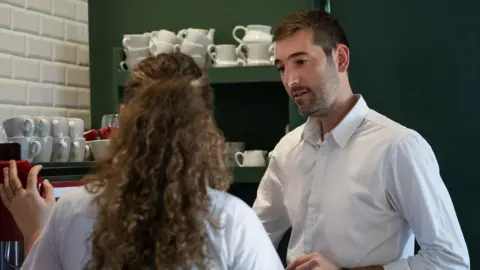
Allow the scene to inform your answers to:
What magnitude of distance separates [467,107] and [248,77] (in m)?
0.79

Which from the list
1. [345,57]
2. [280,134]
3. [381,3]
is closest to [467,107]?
[381,3]

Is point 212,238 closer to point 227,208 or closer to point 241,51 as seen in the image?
point 227,208

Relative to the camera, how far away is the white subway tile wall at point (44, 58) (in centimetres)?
266

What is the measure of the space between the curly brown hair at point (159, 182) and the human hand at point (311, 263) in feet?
1.61

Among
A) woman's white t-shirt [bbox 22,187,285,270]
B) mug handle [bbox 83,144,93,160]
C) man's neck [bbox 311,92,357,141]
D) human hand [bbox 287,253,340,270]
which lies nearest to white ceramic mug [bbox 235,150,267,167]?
mug handle [bbox 83,144,93,160]

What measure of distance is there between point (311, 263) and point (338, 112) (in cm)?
42

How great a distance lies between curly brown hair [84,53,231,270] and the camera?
4.16 feet

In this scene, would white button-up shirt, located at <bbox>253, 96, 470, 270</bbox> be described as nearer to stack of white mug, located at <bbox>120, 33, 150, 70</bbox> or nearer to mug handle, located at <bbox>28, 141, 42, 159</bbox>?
mug handle, located at <bbox>28, 141, 42, 159</bbox>

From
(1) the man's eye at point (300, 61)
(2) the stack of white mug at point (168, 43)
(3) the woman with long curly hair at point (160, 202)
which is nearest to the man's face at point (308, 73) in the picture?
(1) the man's eye at point (300, 61)

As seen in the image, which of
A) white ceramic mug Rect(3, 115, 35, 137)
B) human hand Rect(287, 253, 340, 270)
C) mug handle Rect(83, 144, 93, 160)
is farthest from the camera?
mug handle Rect(83, 144, 93, 160)

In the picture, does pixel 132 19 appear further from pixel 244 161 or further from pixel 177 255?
pixel 177 255

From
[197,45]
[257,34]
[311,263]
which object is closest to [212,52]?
[197,45]

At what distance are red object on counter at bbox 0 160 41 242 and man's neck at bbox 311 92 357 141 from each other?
2.39 ft

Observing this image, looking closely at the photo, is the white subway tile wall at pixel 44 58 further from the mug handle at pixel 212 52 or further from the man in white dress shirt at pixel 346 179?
the man in white dress shirt at pixel 346 179
